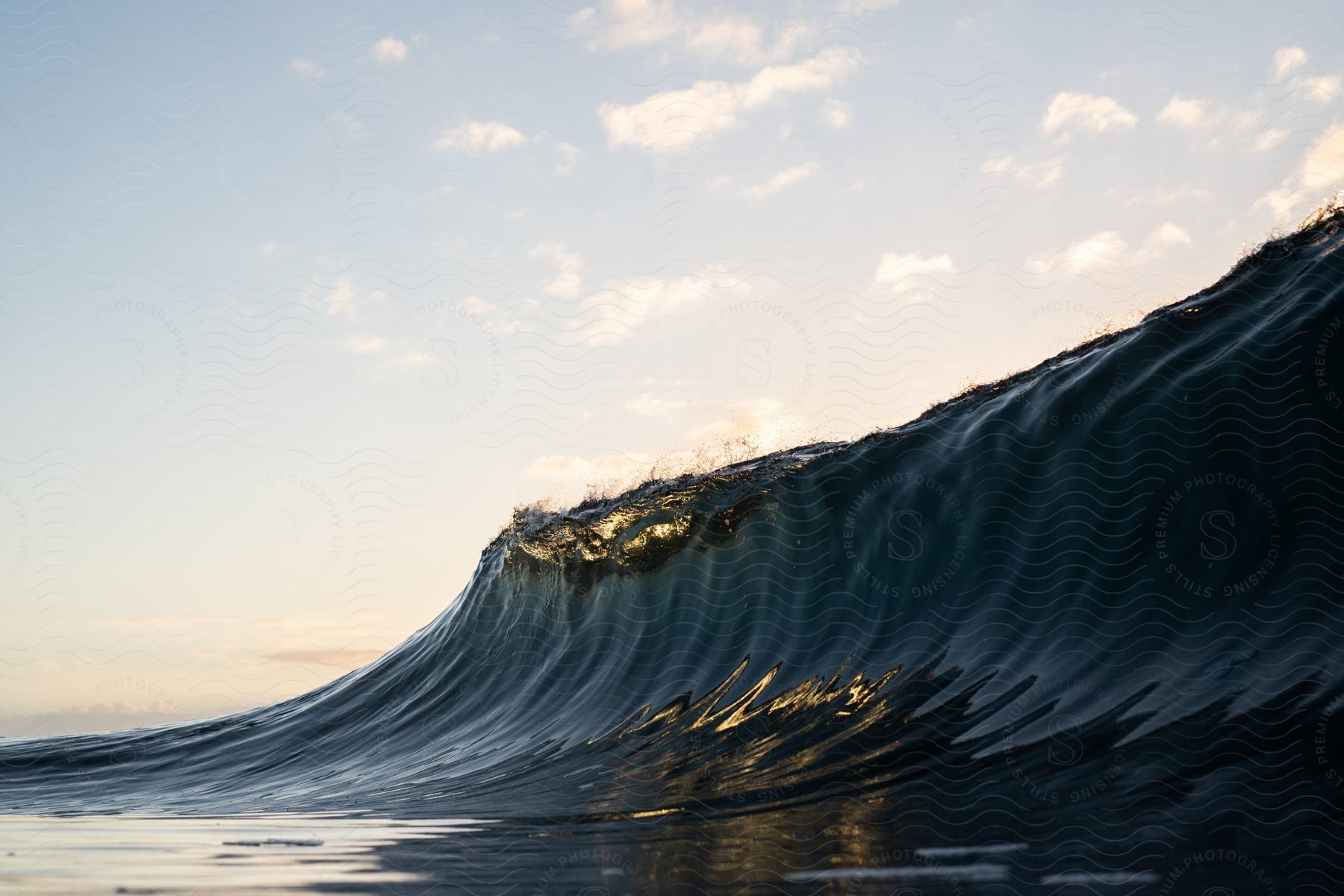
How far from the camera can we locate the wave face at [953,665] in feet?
13.5

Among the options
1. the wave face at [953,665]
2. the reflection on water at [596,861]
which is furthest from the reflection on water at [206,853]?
the wave face at [953,665]

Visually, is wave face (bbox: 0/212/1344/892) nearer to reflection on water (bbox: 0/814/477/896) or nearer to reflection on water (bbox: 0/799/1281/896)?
reflection on water (bbox: 0/799/1281/896)

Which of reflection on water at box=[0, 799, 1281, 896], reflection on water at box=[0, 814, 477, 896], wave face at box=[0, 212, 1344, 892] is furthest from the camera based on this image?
wave face at box=[0, 212, 1344, 892]

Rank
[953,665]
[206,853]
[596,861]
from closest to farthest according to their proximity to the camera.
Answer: [596,861] < [206,853] < [953,665]

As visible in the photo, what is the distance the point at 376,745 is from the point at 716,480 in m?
3.72

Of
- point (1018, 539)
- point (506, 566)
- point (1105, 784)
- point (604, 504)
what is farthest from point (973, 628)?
point (506, 566)

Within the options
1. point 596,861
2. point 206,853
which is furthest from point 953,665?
point 206,853

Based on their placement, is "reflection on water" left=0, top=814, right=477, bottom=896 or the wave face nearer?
"reflection on water" left=0, top=814, right=477, bottom=896

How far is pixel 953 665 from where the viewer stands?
233 inches

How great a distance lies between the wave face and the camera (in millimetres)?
4102

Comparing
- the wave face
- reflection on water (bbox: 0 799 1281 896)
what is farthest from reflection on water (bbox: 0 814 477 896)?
the wave face

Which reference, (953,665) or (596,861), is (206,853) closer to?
(596,861)

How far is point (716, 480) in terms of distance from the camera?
29.8 feet

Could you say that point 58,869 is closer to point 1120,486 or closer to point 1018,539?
point 1018,539
